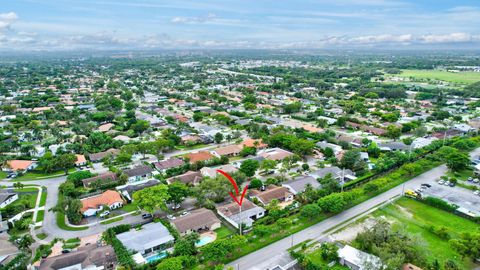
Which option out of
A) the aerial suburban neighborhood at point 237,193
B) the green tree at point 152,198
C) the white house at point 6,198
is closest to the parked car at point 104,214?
the aerial suburban neighborhood at point 237,193

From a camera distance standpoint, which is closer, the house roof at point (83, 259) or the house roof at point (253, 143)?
the house roof at point (83, 259)

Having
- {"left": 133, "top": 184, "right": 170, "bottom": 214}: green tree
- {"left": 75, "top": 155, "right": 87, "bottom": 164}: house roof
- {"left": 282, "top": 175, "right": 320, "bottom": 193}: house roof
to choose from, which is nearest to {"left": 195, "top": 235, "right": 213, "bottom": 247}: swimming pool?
{"left": 133, "top": 184, "right": 170, "bottom": 214}: green tree

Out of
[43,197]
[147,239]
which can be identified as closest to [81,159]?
[43,197]

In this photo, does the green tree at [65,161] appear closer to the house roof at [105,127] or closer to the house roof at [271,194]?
the house roof at [105,127]

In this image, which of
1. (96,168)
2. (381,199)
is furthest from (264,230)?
(96,168)

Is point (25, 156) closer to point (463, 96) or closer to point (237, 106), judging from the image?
point (237, 106)
